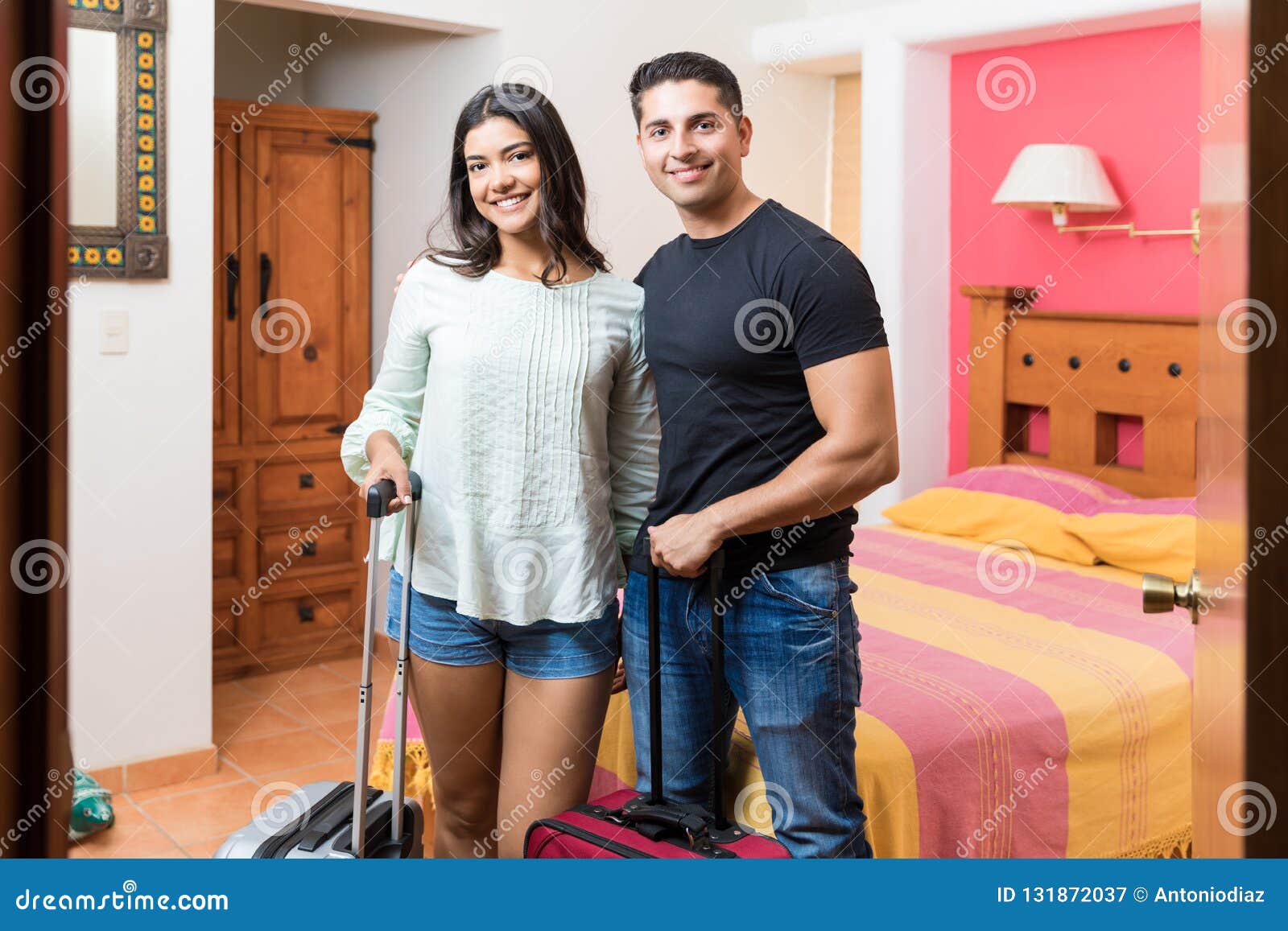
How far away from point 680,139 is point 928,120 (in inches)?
101

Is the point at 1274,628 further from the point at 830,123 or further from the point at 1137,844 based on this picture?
the point at 830,123

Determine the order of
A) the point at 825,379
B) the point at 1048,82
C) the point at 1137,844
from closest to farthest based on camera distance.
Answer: the point at 825,379
the point at 1137,844
the point at 1048,82

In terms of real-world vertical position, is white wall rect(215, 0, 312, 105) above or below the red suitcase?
above

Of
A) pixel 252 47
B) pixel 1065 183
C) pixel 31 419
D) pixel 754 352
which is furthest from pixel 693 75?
pixel 252 47

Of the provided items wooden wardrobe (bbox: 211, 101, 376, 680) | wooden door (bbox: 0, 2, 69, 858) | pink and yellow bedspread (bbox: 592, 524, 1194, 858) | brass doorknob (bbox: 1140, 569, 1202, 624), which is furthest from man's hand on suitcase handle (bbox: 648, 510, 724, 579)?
wooden wardrobe (bbox: 211, 101, 376, 680)

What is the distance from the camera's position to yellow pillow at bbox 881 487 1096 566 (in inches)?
127

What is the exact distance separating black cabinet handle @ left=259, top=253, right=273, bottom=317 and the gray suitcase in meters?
2.43

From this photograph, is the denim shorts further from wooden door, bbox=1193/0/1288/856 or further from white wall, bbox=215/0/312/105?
white wall, bbox=215/0/312/105

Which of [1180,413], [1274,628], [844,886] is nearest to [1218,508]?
[1274,628]

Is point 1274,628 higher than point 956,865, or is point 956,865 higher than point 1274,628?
point 1274,628

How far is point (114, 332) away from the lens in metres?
3.01

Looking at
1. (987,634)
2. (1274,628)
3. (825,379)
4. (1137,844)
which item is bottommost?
(1137,844)

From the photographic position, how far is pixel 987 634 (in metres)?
2.57

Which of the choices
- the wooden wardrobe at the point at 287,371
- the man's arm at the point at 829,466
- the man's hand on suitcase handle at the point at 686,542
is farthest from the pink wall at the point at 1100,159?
the man's hand on suitcase handle at the point at 686,542
